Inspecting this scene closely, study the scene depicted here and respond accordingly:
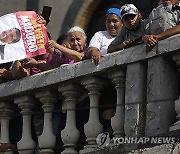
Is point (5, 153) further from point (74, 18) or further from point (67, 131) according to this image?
point (74, 18)

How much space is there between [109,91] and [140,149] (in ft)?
3.81

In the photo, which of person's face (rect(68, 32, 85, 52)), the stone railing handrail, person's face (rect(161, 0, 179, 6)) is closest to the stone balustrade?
the stone railing handrail

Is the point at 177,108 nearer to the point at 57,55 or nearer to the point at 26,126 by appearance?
the point at 26,126

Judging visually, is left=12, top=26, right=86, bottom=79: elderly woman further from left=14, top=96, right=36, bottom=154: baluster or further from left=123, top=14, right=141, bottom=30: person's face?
left=123, top=14, right=141, bottom=30: person's face

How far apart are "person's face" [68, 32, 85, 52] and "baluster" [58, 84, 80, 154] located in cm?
79

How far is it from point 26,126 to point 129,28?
1.44m

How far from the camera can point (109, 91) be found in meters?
8.35

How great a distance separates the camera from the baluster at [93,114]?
8094mm

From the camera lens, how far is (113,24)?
30.4ft

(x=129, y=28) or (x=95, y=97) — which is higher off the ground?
(x=129, y=28)

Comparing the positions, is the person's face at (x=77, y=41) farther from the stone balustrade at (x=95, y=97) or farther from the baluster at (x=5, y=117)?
the baluster at (x=5, y=117)

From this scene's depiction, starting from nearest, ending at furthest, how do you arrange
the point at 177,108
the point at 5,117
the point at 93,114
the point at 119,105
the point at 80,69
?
1. the point at 177,108
2. the point at 119,105
3. the point at 93,114
4. the point at 80,69
5. the point at 5,117

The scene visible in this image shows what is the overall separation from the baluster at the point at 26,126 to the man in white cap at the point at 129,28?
105cm

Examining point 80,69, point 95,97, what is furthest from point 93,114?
point 80,69
